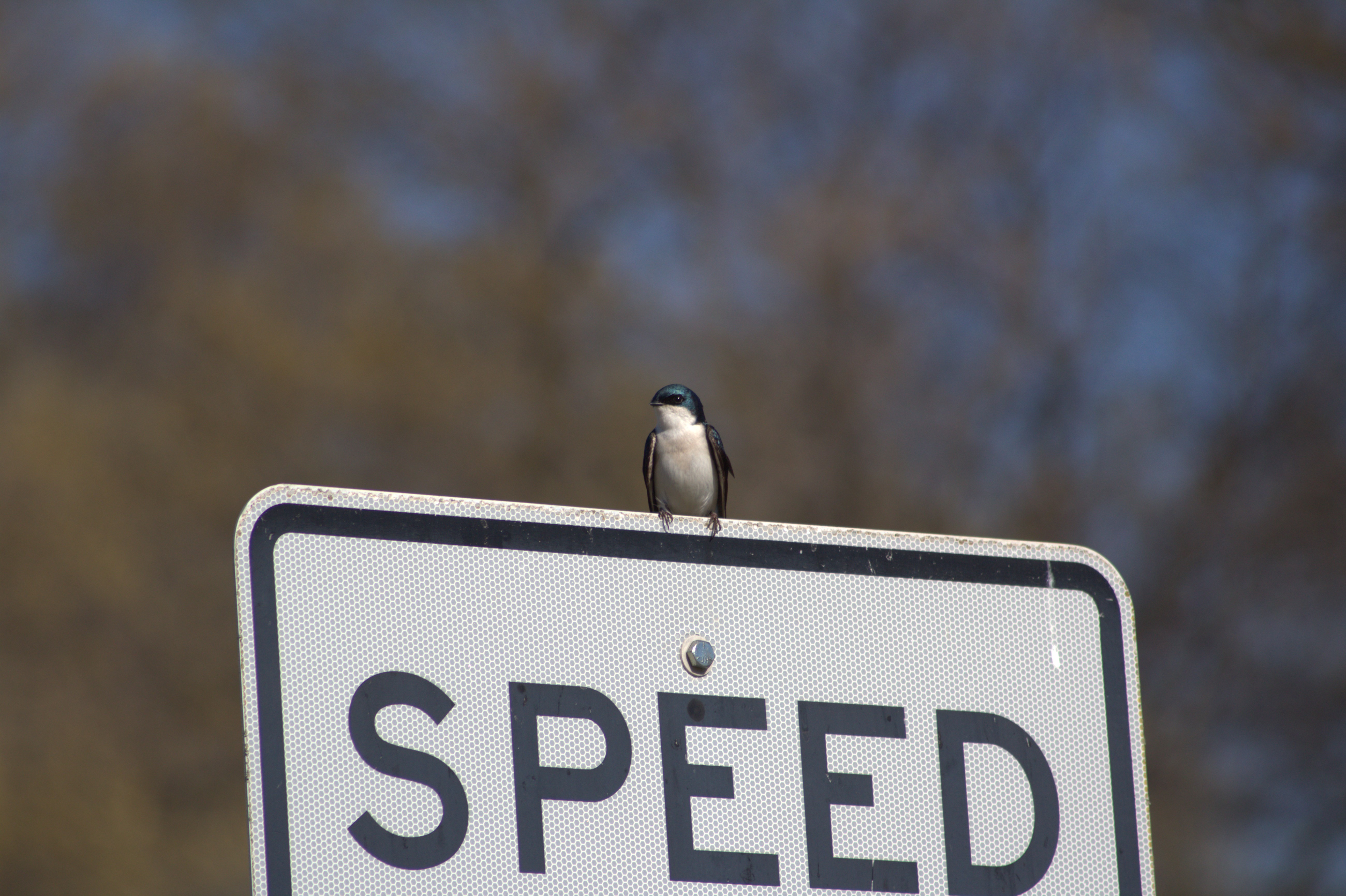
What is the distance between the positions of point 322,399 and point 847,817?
11544 millimetres

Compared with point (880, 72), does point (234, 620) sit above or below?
below

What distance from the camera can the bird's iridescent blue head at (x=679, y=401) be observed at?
192 inches

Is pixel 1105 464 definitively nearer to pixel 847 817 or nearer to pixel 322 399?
pixel 322 399

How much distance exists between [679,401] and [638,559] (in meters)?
3.32

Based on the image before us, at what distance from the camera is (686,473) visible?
4.55 metres

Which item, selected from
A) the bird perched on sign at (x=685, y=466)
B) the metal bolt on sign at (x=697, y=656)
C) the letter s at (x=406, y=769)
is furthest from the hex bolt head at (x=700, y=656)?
the bird perched on sign at (x=685, y=466)

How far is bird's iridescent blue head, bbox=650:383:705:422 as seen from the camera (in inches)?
192

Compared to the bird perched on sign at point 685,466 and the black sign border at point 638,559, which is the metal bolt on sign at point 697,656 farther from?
the bird perched on sign at point 685,466

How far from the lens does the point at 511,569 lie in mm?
1564

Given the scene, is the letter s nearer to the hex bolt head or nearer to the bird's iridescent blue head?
the hex bolt head

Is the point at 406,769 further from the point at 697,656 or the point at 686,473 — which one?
the point at 686,473

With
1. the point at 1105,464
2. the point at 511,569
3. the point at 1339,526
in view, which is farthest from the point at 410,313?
the point at 511,569

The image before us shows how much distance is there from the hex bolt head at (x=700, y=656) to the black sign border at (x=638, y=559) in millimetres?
93

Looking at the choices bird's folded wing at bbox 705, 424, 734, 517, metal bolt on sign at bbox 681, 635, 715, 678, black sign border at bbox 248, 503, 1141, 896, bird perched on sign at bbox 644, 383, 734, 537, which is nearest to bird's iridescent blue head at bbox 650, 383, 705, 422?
bird perched on sign at bbox 644, 383, 734, 537
